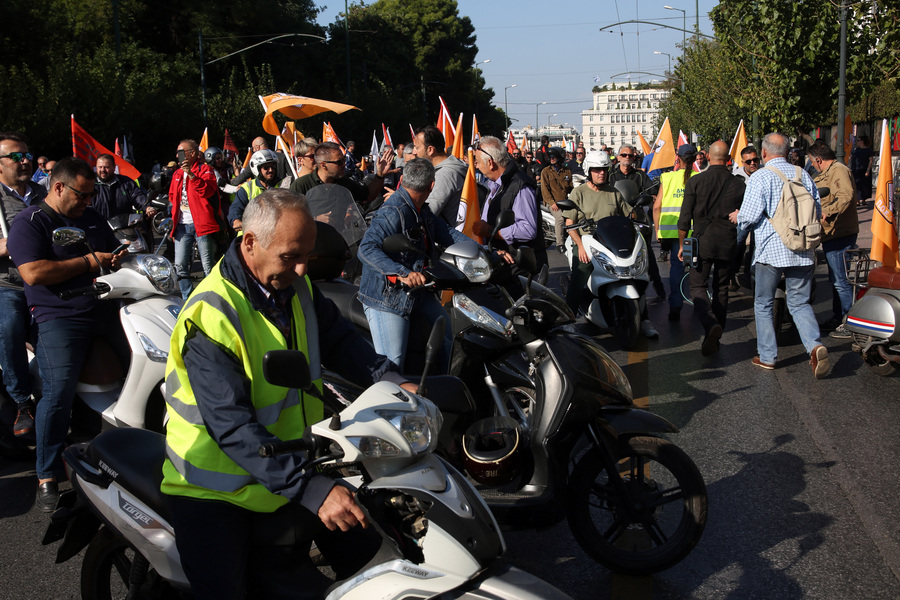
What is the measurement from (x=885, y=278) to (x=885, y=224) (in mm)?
746

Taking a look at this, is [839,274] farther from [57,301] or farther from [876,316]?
[57,301]

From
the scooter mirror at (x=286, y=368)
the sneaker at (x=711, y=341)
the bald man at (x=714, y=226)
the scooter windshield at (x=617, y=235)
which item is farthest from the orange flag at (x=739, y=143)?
the scooter mirror at (x=286, y=368)

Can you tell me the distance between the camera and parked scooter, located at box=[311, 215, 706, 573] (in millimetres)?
3520

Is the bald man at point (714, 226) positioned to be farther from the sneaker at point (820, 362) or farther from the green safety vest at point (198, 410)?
the green safety vest at point (198, 410)

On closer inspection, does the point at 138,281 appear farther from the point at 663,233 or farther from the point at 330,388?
the point at 663,233

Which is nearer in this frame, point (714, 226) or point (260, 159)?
point (714, 226)

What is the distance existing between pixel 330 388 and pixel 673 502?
1.67 metres

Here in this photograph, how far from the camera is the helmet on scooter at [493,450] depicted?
367 cm

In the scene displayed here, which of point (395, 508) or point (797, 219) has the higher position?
point (797, 219)

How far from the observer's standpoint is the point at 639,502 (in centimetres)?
353

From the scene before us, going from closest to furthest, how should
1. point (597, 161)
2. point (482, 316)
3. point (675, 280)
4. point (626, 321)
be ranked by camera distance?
point (482, 316)
point (626, 321)
point (597, 161)
point (675, 280)

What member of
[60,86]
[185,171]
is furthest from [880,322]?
[60,86]

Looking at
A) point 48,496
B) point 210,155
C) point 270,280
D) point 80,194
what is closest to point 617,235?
point 80,194

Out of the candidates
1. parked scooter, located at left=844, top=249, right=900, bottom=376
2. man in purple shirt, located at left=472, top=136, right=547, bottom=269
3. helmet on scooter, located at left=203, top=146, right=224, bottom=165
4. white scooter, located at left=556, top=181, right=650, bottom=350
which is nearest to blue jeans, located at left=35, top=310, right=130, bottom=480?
man in purple shirt, located at left=472, top=136, right=547, bottom=269
